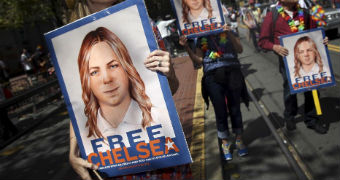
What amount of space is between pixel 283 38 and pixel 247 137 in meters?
1.54

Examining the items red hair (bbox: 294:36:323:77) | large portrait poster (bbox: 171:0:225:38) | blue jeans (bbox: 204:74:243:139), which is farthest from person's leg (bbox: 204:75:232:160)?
red hair (bbox: 294:36:323:77)

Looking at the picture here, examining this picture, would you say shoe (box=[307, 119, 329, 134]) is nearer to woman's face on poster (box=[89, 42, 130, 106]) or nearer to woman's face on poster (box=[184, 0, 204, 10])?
woman's face on poster (box=[184, 0, 204, 10])

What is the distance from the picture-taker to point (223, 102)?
14.0 ft

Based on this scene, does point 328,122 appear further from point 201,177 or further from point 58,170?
point 58,170

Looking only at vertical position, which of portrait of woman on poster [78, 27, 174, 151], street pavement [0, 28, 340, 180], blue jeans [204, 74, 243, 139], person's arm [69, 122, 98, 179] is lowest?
street pavement [0, 28, 340, 180]

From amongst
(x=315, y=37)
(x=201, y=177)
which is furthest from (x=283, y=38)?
(x=201, y=177)

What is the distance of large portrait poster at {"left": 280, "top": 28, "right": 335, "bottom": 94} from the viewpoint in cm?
453

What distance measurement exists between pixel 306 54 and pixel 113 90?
3.49 m

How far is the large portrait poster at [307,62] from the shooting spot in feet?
14.9

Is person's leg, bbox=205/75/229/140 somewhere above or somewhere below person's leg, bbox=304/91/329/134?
above

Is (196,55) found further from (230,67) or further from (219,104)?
(219,104)

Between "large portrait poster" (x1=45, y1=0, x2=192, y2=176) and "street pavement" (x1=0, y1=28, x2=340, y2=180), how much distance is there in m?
2.19

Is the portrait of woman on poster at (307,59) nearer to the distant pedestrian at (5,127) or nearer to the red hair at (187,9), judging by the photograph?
the red hair at (187,9)

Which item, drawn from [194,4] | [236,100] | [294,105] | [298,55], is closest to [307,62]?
[298,55]
